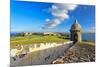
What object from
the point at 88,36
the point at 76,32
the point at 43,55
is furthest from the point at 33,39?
the point at 88,36

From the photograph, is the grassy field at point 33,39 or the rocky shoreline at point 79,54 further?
the rocky shoreline at point 79,54

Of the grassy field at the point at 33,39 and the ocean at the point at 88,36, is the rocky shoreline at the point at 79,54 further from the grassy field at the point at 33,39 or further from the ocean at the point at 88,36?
the grassy field at the point at 33,39

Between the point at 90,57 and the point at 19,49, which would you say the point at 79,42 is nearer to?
the point at 90,57

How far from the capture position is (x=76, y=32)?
8.04ft

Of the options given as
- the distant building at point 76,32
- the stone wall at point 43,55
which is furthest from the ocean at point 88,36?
the stone wall at point 43,55

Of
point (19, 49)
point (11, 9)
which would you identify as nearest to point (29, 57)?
point (19, 49)

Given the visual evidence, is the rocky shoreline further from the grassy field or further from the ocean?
the grassy field

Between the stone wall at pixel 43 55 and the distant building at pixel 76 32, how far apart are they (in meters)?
0.08

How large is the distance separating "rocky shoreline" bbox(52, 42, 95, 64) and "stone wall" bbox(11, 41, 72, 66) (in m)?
0.06

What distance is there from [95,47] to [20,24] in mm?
940

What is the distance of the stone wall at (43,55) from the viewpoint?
86.8 inches

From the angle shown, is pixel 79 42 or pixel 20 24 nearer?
pixel 20 24
